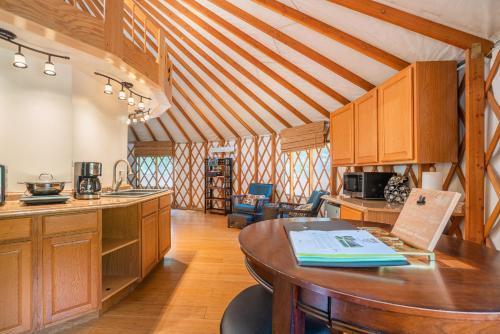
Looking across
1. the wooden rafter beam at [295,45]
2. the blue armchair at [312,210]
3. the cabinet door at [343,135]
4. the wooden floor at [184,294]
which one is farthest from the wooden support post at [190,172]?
the wooden rafter beam at [295,45]

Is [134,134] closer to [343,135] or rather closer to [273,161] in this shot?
[273,161]

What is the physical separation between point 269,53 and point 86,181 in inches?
97.0

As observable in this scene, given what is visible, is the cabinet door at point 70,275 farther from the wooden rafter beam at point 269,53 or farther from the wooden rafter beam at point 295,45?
the wooden rafter beam at point 269,53

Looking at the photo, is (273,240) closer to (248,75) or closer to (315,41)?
(315,41)

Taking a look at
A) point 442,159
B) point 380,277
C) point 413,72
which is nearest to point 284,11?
point 413,72

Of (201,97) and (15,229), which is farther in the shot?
(201,97)

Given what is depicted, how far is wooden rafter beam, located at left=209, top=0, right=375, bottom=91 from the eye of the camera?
256 cm

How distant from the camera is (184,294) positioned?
209cm

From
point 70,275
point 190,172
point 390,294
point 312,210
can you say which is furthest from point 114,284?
point 190,172

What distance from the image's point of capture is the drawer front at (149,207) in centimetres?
219

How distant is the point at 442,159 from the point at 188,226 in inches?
161

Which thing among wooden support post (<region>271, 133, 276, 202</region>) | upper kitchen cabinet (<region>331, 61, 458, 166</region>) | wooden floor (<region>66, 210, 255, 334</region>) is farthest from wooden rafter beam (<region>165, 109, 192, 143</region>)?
upper kitchen cabinet (<region>331, 61, 458, 166</region>)

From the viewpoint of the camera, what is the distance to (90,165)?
197 cm

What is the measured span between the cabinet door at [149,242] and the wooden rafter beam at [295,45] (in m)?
2.30
